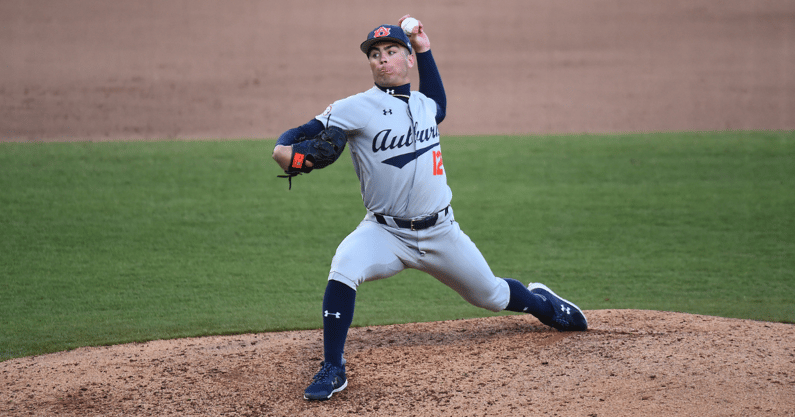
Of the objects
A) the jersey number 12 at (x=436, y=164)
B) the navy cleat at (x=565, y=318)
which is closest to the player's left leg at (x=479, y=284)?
the navy cleat at (x=565, y=318)

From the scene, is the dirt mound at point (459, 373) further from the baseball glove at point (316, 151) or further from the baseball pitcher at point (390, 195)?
the baseball glove at point (316, 151)

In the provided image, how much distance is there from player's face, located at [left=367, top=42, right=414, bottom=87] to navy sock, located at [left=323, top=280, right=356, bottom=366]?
0.92 meters

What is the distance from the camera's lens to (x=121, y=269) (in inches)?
213

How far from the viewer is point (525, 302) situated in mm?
3547

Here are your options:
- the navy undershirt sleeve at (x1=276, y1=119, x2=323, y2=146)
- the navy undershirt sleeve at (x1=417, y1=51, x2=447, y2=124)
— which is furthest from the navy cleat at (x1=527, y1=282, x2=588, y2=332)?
the navy undershirt sleeve at (x1=276, y1=119, x2=323, y2=146)

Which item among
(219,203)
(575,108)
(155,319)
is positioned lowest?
(155,319)

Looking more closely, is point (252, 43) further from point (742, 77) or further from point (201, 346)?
point (201, 346)

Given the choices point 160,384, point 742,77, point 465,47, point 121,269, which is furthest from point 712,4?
point 160,384

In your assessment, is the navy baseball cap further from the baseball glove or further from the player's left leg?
the player's left leg

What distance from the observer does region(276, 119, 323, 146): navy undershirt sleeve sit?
294 cm

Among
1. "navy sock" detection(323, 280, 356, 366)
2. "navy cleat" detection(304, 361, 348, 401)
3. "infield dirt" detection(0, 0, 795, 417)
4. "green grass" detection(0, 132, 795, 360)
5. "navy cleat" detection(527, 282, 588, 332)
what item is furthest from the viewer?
"infield dirt" detection(0, 0, 795, 417)

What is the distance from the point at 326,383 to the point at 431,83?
1.48 meters

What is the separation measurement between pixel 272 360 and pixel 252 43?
9.63m

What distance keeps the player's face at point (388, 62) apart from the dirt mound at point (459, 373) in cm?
128
